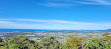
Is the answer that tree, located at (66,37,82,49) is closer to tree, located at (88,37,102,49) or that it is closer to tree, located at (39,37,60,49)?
tree, located at (88,37,102,49)

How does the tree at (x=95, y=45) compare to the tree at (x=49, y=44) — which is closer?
the tree at (x=95, y=45)

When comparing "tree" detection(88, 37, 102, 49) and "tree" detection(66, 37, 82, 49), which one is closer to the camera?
"tree" detection(88, 37, 102, 49)

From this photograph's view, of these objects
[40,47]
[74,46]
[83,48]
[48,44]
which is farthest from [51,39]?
[83,48]

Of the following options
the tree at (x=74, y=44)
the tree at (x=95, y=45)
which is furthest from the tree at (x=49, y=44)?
the tree at (x=95, y=45)

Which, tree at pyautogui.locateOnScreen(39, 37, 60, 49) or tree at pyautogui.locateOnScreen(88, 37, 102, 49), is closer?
tree at pyautogui.locateOnScreen(88, 37, 102, 49)

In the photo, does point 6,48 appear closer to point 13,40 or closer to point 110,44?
point 13,40

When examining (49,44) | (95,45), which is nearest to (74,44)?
(95,45)

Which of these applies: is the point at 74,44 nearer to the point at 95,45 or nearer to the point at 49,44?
the point at 95,45

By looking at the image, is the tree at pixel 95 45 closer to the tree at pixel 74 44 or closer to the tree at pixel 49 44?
the tree at pixel 74 44

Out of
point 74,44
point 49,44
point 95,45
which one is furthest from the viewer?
point 49,44

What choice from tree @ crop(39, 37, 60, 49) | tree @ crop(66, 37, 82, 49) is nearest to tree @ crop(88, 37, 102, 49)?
tree @ crop(66, 37, 82, 49)

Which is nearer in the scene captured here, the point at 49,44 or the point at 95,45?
the point at 95,45
